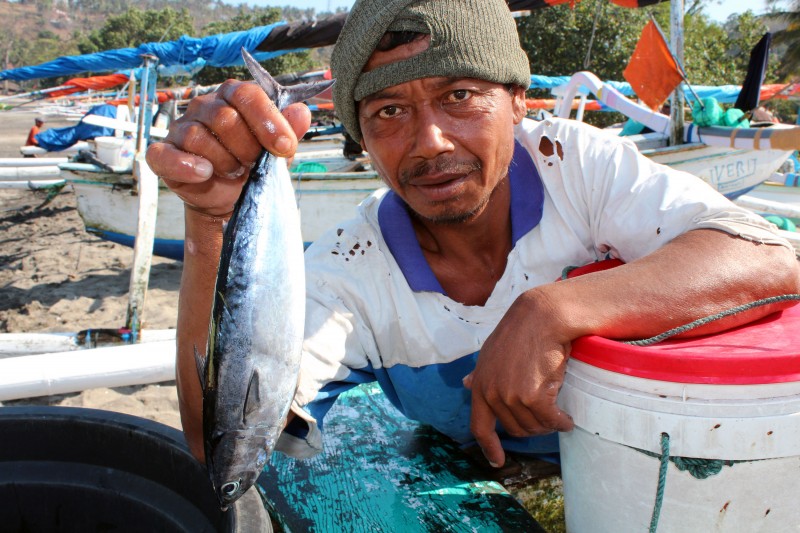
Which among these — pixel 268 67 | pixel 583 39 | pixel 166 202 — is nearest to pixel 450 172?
pixel 166 202

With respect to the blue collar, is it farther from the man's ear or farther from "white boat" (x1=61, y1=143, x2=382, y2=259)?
"white boat" (x1=61, y1=143, x2=382, y2=259)

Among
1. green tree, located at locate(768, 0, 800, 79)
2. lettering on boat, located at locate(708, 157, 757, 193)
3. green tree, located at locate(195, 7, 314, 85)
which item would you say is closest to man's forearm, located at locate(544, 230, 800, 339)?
lettering on boat, located at locate(708, 157, 757, 193)

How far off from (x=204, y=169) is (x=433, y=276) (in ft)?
3.19

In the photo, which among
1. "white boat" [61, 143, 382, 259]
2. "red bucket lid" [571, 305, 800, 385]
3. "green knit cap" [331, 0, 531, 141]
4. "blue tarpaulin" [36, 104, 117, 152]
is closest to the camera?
"red bucket lid" [571, 305, 800, 385]

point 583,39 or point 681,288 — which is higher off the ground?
point 583,39

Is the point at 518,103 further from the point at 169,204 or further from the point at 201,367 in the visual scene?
the point at 169,204

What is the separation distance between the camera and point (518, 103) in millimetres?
2213

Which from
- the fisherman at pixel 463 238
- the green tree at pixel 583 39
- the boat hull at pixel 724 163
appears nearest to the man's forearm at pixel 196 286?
the fisherman at pixel 463 238

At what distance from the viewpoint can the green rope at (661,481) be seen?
1226 millimetres

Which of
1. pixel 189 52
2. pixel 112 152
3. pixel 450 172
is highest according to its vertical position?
pixel 189 52

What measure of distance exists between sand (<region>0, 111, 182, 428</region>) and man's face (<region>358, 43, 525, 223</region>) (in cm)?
269

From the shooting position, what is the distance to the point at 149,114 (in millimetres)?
6801

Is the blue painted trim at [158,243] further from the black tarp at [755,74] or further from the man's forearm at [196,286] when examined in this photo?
the black tarp at [755,74]

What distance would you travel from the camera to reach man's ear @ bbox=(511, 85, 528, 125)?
7.13 ft
